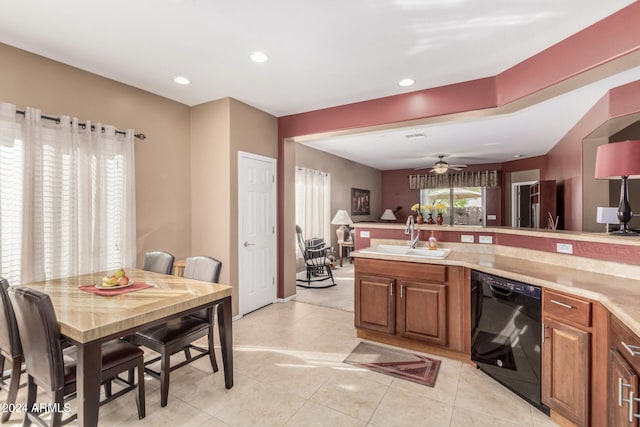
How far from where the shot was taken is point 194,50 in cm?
249

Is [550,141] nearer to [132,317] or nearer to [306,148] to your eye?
[306,148]

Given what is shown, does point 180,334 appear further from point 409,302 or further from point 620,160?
point 620,160

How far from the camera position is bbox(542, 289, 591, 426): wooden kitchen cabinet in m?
1.70

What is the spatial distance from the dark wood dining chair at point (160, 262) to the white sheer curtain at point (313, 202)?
10.1 ft

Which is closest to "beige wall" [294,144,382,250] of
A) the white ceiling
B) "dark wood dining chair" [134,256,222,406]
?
the white ceiling

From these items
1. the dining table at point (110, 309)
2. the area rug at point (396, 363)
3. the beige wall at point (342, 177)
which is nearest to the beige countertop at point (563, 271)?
the area rug at point (396, 363)

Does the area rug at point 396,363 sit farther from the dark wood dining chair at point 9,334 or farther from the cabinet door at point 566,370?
the dark wood dining chair at point 9,334

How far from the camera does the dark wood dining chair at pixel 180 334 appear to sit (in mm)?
2031

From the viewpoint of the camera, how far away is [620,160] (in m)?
2.04

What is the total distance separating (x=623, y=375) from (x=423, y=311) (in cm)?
146

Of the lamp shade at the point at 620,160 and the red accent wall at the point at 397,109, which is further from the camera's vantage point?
the red accent wall at the point at 397,109

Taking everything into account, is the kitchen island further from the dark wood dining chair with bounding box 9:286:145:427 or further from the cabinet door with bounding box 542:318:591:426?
the dark wood dining chair with bounding box 9:286:145:427

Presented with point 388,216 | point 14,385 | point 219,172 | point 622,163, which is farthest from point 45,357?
point 388,216

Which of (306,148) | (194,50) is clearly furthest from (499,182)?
(194,50)
